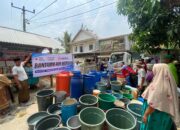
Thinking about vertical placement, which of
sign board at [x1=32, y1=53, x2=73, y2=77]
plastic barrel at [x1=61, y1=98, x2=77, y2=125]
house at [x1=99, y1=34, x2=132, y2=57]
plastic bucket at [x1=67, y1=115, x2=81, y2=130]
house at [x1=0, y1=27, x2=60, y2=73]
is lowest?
plastic bucket at [x1=67, y1=115, x2=81, y2=130]

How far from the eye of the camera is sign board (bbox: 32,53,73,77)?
6.59 metres

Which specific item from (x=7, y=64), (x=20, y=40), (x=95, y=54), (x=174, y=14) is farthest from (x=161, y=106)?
(x=95, y=54)

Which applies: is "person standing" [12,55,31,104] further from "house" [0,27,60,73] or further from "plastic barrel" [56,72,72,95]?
"house" [0,27,60,73]

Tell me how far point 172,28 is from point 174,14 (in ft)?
1.74

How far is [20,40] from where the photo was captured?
9.76m

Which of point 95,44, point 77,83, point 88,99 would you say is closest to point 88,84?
point 77,83

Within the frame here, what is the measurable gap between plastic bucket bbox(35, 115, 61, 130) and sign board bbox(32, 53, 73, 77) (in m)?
3.48

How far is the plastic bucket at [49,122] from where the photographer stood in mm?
3321

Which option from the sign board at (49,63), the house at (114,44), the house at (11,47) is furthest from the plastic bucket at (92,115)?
the house at (114,44)

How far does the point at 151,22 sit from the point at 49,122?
3553 mm

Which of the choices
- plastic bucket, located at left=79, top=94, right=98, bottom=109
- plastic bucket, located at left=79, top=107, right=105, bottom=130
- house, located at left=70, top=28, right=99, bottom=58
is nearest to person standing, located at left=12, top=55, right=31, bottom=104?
plastic bucket, located at left=79, top=94, right=98, bottom=109

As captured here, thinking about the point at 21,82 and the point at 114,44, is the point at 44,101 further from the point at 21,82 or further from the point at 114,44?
the point at 114,44

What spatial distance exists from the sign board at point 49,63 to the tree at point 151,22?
154 inches

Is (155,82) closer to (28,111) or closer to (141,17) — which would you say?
(141,17)
